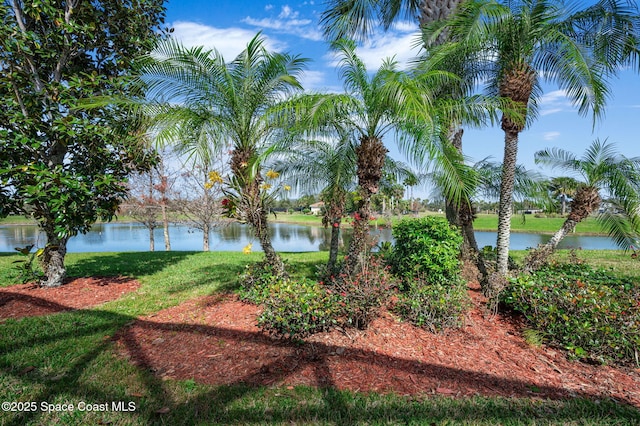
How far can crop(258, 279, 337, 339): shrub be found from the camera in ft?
13.3

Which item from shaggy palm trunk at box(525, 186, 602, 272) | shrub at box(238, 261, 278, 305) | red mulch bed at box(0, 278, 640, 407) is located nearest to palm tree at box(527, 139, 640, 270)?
shaggy palm trunk at box(525, 186, 602, 272)

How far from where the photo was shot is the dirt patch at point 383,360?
316 centimetres

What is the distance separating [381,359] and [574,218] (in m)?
5.87

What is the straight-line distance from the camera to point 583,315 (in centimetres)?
396

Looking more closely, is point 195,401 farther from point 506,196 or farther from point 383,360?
point 506,196

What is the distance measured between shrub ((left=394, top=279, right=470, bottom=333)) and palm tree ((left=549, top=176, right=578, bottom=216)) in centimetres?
452

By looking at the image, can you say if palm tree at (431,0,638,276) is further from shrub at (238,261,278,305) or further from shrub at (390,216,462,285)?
shrub at (238,261,278,305)

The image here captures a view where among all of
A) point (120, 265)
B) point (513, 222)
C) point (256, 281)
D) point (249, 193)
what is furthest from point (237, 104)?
point (513, 222)

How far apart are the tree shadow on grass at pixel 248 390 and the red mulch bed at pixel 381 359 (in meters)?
0.02

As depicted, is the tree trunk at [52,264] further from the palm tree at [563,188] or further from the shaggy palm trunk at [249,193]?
the palm tree at [563,188]

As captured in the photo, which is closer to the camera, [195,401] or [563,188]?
[195,401]

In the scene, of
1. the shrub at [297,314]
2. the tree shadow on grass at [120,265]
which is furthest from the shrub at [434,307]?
the tree shadow on grass at [120,265]

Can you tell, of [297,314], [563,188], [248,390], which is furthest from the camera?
[563,188]

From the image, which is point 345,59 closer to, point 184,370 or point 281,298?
point 281,298
